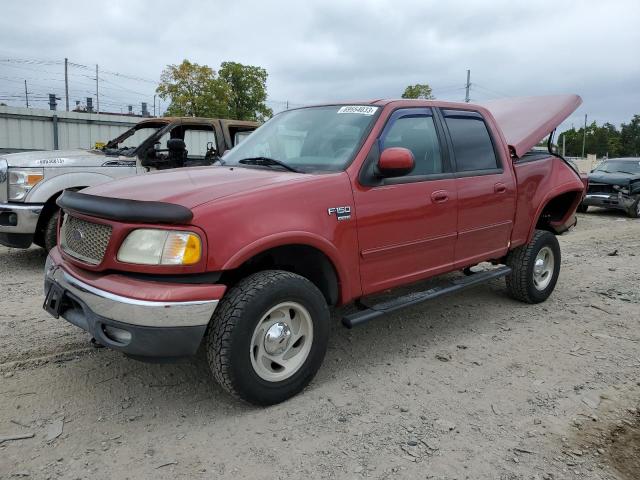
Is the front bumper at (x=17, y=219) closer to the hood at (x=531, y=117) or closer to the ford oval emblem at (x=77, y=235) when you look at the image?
the ford oval emblem at (x=77, y=235)

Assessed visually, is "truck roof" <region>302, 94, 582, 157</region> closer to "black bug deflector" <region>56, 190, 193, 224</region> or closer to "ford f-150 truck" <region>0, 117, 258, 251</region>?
"black bug deflector" <region>56, 190, 193, 224</region>

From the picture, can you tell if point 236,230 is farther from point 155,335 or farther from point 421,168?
point 421,168

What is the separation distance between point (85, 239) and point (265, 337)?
1.19 meters

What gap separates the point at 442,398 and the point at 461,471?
0.75 m

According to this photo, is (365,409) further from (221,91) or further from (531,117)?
(221,91)

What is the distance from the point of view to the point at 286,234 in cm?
295

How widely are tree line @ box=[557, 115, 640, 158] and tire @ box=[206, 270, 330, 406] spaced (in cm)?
8500

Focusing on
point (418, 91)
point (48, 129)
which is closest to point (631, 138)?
point (418, 91)

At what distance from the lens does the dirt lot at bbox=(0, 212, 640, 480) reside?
101 inches

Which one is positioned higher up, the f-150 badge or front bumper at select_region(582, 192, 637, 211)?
the f-150 badge

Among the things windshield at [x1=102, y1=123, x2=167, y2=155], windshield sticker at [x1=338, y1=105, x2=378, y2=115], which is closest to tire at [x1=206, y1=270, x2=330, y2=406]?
windshield sticker at [x1=338, y1=105, x2=378, y2=115]

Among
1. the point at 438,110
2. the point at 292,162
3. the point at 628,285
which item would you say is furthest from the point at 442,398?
the point at 628,285

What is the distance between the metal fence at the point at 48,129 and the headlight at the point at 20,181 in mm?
12109

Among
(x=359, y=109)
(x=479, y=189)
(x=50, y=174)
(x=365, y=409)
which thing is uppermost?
(x=359, y=109)
